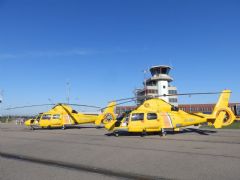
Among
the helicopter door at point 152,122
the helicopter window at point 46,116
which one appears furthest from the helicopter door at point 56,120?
the helicopter door at point 152,122

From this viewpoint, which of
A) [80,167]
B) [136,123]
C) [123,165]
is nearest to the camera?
[80,167]

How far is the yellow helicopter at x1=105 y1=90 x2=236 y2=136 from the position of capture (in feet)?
68.6

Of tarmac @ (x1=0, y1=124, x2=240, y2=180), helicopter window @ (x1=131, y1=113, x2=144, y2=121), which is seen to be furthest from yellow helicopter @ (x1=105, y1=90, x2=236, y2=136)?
tarmac @ (x1=0, y1=124, x2=240, y2=180)

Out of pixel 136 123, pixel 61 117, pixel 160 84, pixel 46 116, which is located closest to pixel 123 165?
pixel 136 123

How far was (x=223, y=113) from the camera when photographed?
2161 centimetres

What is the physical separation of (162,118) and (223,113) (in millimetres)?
5567

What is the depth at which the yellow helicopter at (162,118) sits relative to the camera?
824 inches

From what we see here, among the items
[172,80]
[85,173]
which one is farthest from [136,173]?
[172,80]

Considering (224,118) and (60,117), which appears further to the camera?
(60,117)

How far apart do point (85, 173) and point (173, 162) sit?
3.66 m

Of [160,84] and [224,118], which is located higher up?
[160,84]

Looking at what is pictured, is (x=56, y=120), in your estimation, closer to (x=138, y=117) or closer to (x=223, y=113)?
(x=138, y=117)

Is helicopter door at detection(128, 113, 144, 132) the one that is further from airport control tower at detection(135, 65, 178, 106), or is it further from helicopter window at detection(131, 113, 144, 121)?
airport control tower at detection(135, 65, 178, 106)

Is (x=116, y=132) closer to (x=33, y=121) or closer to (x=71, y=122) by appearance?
(x=71, y=122)
